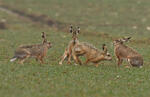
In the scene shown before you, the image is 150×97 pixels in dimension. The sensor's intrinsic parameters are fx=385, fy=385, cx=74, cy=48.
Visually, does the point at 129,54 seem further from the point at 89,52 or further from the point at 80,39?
the point at 80,39

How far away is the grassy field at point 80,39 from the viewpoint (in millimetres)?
15641

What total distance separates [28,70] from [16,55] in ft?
5.34

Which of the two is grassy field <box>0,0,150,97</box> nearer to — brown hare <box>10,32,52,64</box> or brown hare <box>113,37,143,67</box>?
brown hare <box>10,32,52,64</box>

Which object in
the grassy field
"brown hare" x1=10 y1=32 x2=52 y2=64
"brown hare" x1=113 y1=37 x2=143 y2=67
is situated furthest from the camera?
"brown hare" x1=113 y1=37 x2=143 y2=67

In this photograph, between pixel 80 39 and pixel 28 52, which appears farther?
pixel 80 39

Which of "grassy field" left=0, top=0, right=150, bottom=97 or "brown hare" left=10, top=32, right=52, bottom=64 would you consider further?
"brown hare" left=10, top=32, right=52, bottom=64

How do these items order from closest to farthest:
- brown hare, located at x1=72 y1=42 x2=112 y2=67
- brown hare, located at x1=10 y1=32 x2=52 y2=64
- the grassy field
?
the grassy field
brown hare, located at x1=10 y1=32 x2=52 y2=64
brown hare, located at x1=72 y1=42 x2=112 y2=67

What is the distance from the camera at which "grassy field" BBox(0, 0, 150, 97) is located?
51.3ft

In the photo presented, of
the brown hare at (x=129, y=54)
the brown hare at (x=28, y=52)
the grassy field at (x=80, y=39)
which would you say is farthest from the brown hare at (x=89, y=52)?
the brown hare at (x=28, y=52)

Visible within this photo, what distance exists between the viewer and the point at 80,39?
1307 inches

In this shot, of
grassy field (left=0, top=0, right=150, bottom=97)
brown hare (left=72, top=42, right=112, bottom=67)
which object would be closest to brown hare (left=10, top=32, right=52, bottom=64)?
grassy field (left=0, top=0, right=150, bottom=97)

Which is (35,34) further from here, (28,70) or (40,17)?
(28,70)

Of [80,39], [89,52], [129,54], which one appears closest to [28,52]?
[89,52]

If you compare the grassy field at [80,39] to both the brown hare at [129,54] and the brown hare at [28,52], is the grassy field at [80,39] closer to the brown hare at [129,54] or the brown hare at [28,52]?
the brown hare at [28,52]
